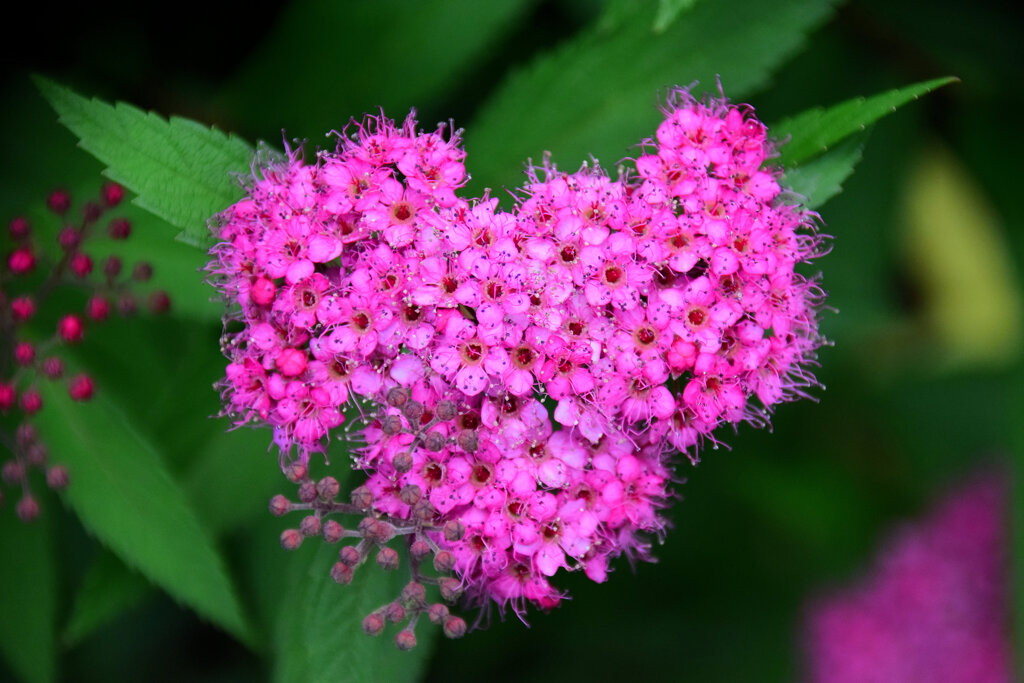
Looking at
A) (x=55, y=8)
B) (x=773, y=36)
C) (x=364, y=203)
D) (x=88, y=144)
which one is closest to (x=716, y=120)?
(x=773, y=36)

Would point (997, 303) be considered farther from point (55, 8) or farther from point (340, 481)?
point (55, 8)

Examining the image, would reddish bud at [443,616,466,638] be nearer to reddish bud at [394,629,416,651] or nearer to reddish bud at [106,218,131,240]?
reddish bud at [394,629,416,651]

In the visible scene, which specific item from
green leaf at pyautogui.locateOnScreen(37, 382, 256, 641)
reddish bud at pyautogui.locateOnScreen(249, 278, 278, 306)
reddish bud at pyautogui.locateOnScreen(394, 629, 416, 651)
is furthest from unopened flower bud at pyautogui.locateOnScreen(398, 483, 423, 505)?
green leaf at pyautogui.locateOnScreen(37, 382, 256, 641)

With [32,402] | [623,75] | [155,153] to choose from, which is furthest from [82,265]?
[623,75]

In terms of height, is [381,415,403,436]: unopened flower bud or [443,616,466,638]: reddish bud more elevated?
[381,415,403,436]: unopened flower bud

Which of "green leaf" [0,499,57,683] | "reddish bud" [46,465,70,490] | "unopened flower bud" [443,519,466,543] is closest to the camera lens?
"unopened flower bud" [443,519,466,543]

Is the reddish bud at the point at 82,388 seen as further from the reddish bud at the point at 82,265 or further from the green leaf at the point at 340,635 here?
the green leaf at the point at 340,635
